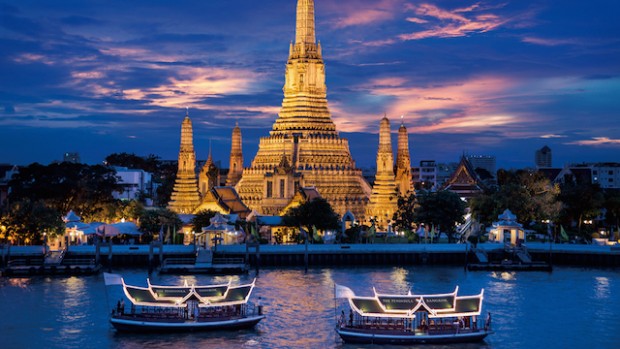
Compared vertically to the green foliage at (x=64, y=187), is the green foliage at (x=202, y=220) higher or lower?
lower

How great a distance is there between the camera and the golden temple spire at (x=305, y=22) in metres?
104

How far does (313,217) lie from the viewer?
82812 millimetres

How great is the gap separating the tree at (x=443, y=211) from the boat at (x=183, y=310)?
117 feet

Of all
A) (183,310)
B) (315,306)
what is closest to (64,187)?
(315,306)

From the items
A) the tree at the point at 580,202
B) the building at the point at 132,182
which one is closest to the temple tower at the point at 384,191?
the tree at the point at 580,202

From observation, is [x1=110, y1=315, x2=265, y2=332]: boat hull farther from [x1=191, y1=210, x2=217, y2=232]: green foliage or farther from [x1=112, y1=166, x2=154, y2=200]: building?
[x1=112, y1=166, x2=154, y2=200]: building

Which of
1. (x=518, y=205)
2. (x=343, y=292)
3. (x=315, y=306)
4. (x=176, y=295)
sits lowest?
(x=315, y=306)

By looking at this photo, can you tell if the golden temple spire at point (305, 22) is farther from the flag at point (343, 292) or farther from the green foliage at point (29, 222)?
the flag at point (343, 292)

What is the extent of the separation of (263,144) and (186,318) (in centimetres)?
5891

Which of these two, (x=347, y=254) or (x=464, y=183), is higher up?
(x=464, y=183)

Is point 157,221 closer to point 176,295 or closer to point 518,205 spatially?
point 518,205

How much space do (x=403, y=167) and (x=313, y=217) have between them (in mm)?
27630

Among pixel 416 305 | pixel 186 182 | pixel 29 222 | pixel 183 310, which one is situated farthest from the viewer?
pixel 186 182

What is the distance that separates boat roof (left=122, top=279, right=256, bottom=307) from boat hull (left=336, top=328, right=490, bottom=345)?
6.30 m
